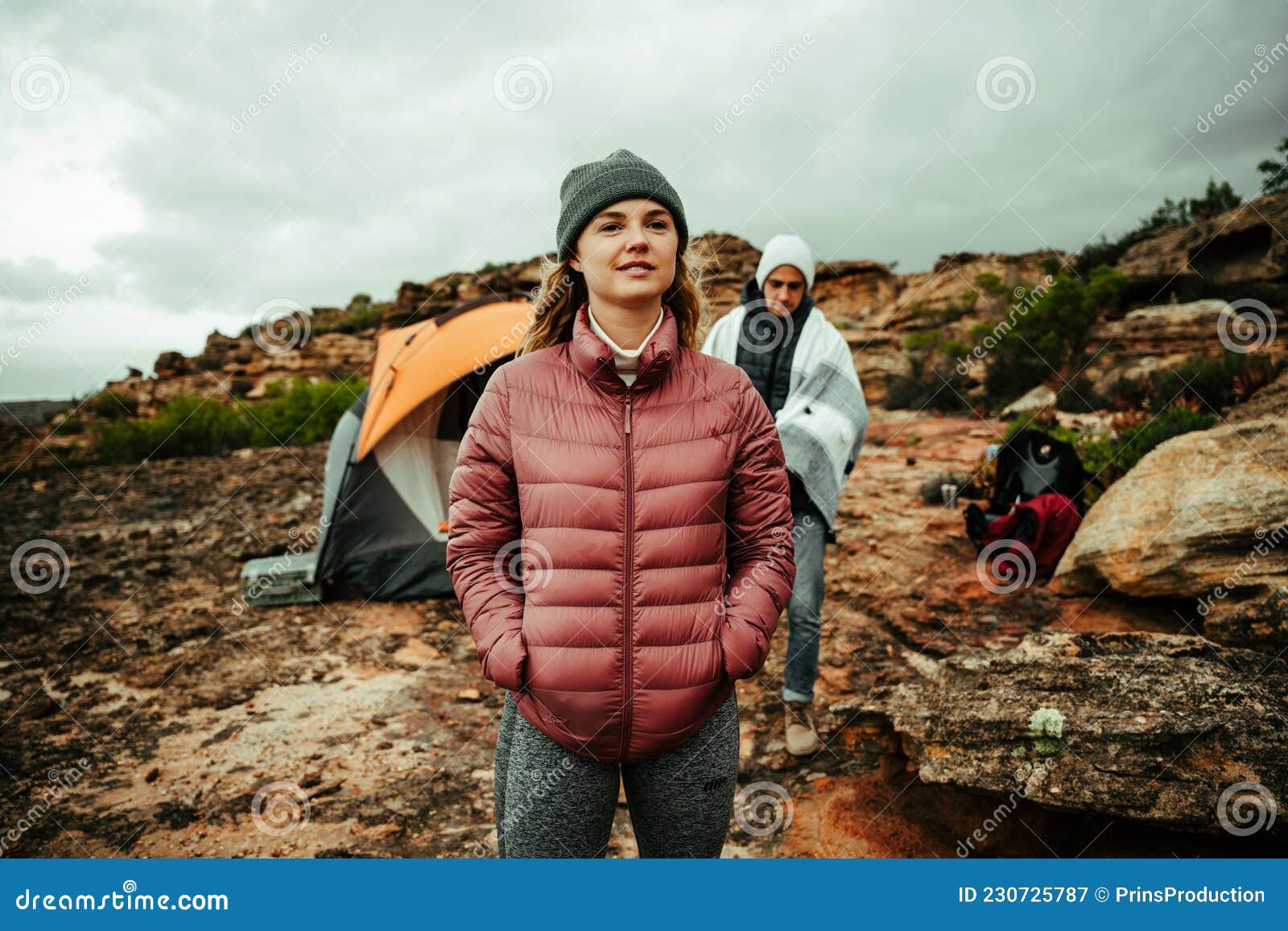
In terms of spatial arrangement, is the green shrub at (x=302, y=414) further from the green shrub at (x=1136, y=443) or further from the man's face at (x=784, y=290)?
the green shrub at (x=1136, y=443)

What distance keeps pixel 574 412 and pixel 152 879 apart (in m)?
1.41

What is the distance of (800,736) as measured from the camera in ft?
11.1

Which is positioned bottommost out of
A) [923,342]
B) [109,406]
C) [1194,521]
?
[1194,521]

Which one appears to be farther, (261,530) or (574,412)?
(261,530)

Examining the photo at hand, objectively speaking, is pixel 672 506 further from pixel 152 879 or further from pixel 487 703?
pixel 487 703

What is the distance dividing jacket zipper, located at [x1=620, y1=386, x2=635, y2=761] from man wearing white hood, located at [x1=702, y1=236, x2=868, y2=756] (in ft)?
5.59

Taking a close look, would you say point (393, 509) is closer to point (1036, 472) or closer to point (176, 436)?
point (1036, 472)

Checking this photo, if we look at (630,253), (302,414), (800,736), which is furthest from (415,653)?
(302,414)

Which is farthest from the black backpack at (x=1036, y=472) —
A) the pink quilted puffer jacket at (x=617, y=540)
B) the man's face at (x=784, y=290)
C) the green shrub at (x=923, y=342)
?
the green shrub at (x=923, y=342)

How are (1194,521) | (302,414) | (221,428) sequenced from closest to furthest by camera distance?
(1194,521), (221,428), (302,414)

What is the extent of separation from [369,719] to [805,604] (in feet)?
8.50

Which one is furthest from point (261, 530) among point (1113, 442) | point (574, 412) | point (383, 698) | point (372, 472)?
point (1113, 442)

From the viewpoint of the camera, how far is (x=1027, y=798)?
2.34 metres

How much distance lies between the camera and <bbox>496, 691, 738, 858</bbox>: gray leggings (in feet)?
4.65
